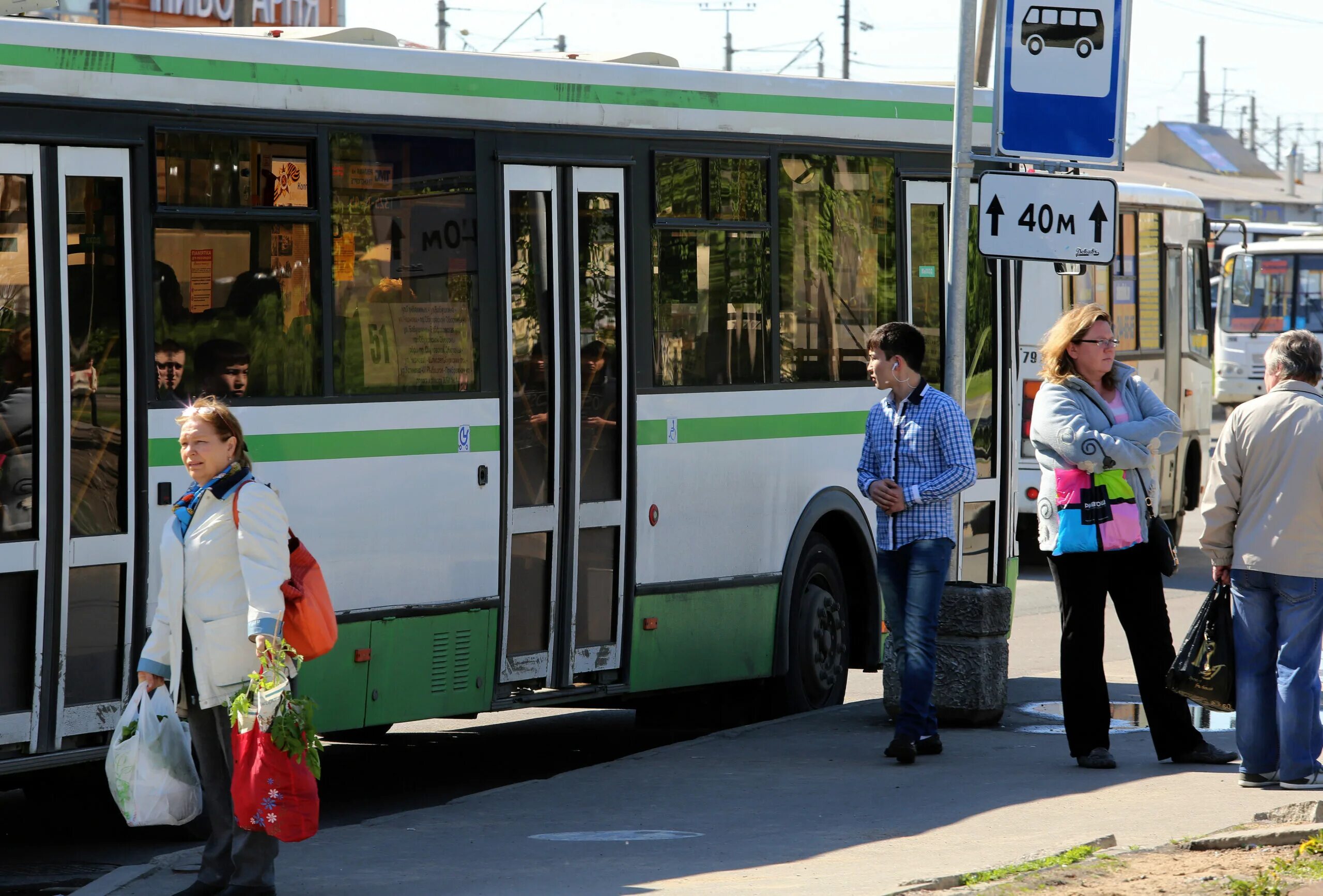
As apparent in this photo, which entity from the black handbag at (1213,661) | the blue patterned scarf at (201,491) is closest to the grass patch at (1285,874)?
the black handbag at (1213,661)

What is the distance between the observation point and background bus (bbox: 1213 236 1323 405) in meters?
35.4

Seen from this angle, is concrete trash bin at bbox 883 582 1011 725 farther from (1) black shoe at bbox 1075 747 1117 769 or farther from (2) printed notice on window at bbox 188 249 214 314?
(2) printed notice on window at bbox 188 249 214 314

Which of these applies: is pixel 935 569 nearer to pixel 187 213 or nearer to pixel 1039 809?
pixel 1039 809

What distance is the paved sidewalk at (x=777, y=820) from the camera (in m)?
6.77

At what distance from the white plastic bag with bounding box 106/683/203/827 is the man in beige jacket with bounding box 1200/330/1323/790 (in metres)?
3.82

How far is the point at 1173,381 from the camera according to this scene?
20.2m

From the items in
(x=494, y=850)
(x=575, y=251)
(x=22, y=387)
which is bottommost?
(x=494, y=850)

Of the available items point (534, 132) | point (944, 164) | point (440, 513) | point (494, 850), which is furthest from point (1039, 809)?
point (944, 164)

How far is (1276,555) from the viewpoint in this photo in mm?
7715

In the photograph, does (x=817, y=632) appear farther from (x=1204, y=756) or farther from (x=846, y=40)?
(x=846, y=40)

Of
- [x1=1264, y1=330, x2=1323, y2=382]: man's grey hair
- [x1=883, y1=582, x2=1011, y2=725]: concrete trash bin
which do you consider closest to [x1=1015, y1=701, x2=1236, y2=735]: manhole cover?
[x1=883, y1=582, x2=1011, y2=725]: concrete trash bin

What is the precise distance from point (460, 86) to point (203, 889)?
374 centimetres

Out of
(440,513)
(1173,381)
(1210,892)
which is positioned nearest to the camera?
(1210,892)

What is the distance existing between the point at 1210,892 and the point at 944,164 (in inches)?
220
